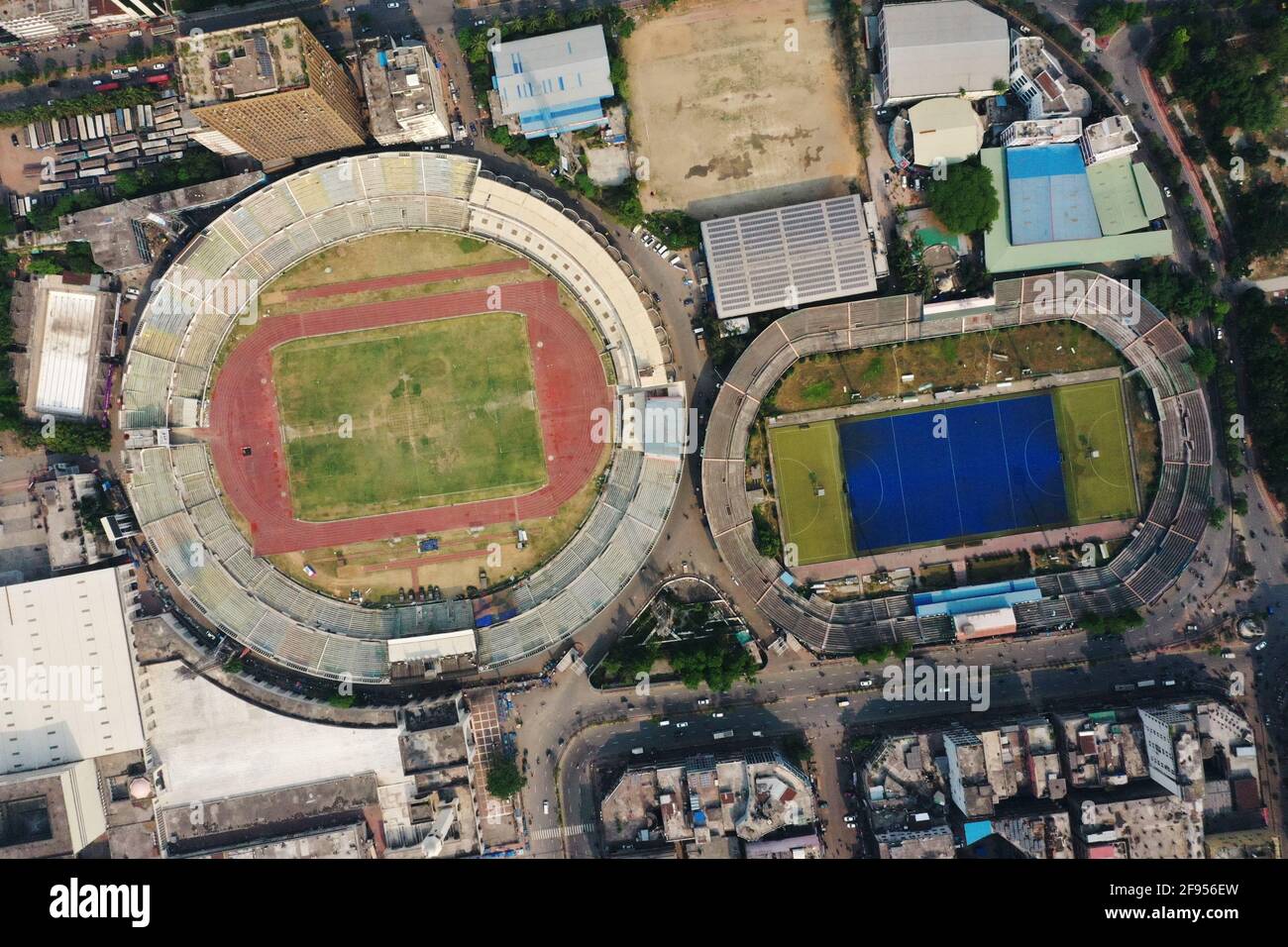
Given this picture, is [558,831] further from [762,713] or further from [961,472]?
[961,472]

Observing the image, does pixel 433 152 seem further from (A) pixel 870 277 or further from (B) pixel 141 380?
(A) pixel 870 277

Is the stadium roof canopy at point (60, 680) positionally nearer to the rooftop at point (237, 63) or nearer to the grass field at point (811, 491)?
the rooftop at point (237, 63)

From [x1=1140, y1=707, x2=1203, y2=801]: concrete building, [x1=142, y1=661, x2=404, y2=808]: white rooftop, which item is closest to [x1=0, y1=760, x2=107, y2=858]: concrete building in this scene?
[x1=142, y1=661, x2=404, y2=808]: white rooftop

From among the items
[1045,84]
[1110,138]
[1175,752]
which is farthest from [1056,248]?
[1175,752]

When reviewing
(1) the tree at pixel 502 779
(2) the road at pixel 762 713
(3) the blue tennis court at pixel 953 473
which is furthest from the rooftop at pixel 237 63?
(1) the tree at pixel 502 779

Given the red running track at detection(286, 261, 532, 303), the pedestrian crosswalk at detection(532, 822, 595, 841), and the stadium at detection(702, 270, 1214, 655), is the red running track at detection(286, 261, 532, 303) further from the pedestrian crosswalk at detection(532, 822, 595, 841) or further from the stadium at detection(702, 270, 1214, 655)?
the pedestrian crosswalk at detection(532, 822, 595, 841)
